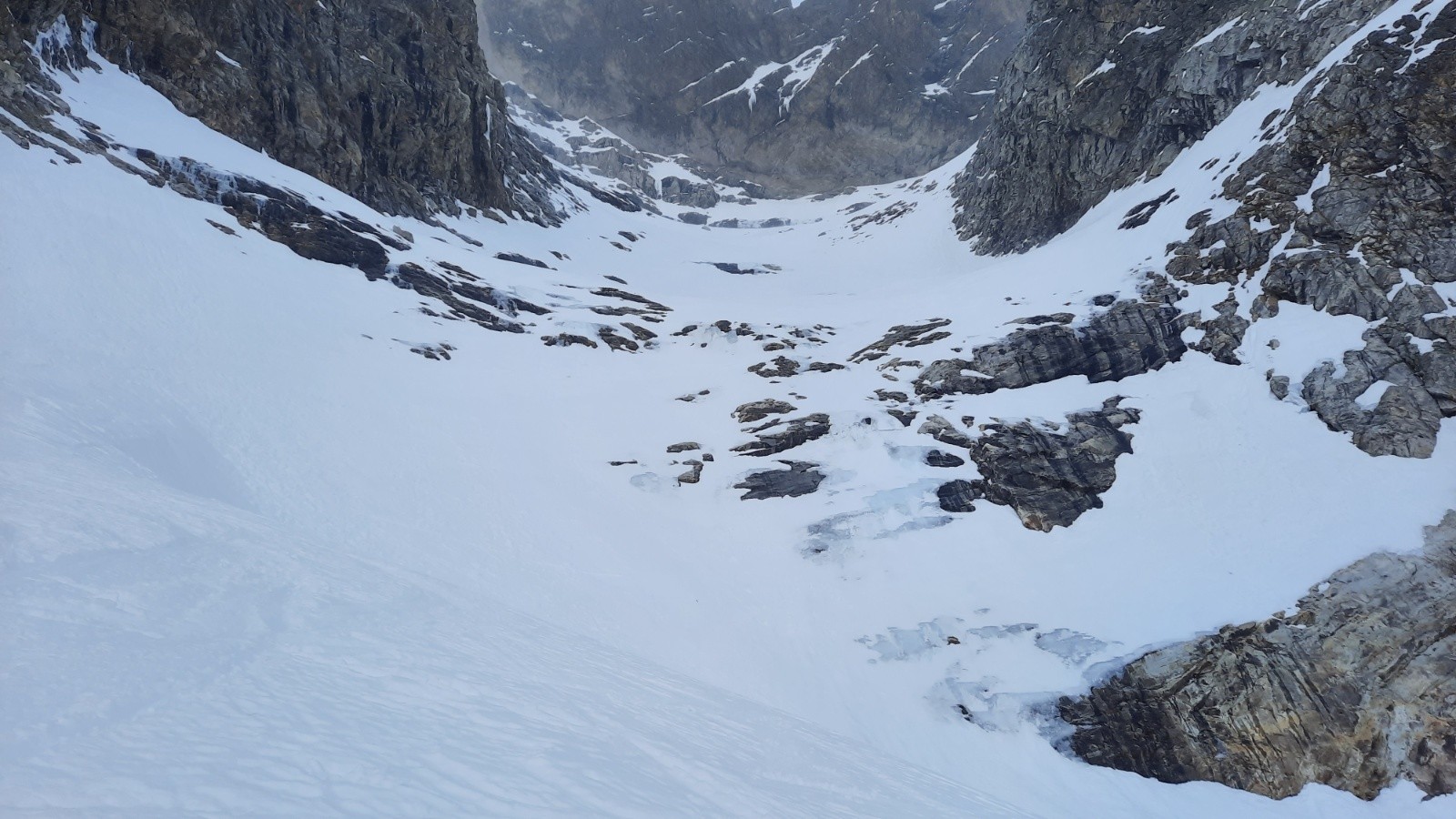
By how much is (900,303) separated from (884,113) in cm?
9745

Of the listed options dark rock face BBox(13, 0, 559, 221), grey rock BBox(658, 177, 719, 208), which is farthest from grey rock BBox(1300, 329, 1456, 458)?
grey rock BBox(658, 177, 719, 208)

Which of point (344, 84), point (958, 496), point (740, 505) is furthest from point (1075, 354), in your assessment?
point (344, 84)

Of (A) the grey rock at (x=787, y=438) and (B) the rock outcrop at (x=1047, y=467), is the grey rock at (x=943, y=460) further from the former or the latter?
(A) the grey rock at (x=787, y=438)

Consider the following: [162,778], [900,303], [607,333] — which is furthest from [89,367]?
[900,303]

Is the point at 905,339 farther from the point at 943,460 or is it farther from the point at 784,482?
the point at 784,482

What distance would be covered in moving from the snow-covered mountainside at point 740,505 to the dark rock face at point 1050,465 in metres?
0.12

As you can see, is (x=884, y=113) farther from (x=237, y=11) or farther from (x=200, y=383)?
(x=200, y=383)

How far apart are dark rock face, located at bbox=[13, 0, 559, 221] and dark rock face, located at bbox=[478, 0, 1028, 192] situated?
52358 mm

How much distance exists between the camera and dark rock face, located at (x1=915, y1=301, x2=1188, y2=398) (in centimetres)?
2188

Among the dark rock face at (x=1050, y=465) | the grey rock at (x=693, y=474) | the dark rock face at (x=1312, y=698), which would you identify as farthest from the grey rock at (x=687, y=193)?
the dark rock face at (x=1312, y=698)

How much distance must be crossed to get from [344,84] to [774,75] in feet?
325

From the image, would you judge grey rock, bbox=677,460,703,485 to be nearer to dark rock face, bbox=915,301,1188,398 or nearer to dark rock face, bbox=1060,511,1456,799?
dark rock face, bbox=915,301,1188,398

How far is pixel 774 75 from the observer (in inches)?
5079

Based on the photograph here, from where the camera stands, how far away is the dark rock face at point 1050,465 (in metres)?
17.3
